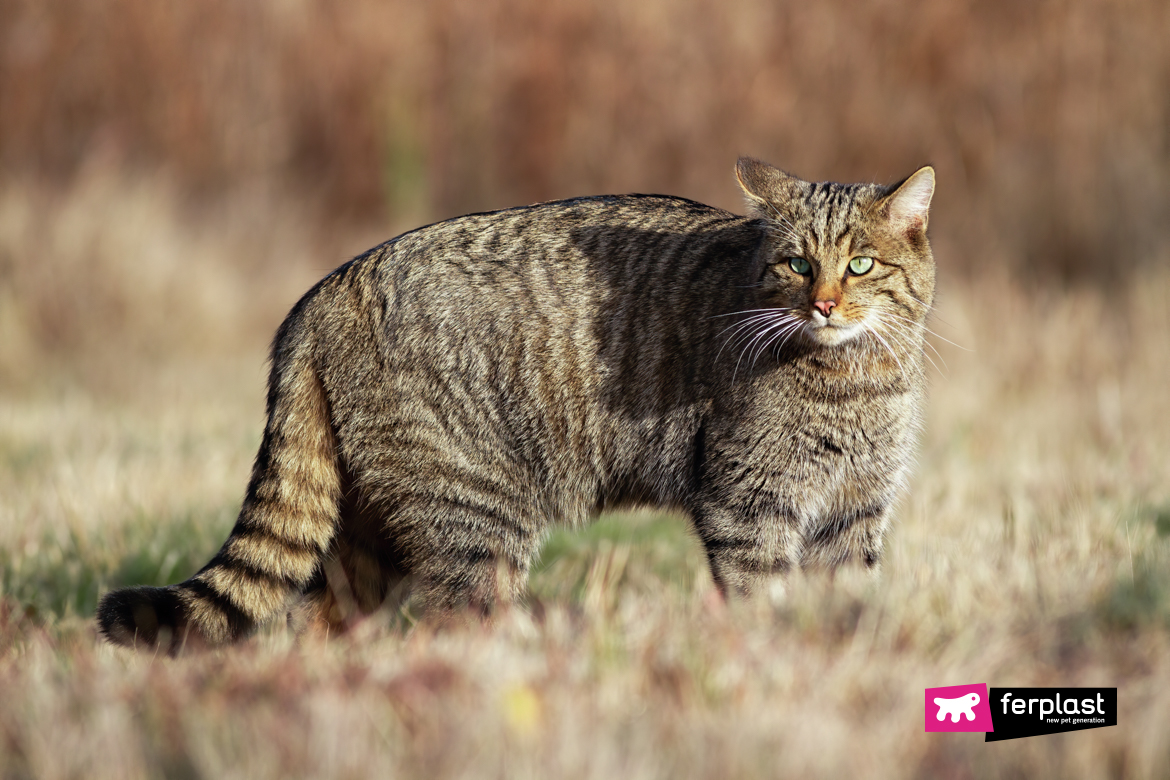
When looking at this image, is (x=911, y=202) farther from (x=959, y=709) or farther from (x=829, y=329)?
(x=959, y=709)

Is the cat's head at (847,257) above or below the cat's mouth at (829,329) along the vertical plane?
above

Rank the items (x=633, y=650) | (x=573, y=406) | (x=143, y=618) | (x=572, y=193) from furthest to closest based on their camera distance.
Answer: (x=572, y=193) < (x=573, y=406) < (x=143, y=618) < (x=633, y=650)

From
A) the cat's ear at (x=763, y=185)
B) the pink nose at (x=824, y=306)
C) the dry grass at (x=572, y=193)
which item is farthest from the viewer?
the cat's ear at (x=763, y=185)

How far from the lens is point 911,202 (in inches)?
119

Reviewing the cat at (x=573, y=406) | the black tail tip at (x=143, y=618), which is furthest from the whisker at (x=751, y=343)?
the black tail tip at (x=143, y=618)

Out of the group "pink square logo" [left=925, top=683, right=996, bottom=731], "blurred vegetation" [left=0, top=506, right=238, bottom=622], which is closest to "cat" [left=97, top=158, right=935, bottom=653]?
"blurred vegetation" [left=0, top=506, right=238, bottom=622]

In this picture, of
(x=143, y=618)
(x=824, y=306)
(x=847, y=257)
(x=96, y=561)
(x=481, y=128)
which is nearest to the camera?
(x=143, y=618)

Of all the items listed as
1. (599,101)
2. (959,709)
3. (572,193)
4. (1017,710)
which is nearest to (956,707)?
(959,709)

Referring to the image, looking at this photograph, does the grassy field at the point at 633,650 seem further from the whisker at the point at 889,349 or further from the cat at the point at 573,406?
the whisker at the point at 889,349

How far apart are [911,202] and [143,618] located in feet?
7.15

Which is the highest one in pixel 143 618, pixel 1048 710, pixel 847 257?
pixel 847 257

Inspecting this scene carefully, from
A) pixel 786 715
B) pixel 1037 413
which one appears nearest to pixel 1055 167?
pixel 1037 413

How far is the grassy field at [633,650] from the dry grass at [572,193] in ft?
0.03

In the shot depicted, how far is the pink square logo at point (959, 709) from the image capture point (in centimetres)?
190
